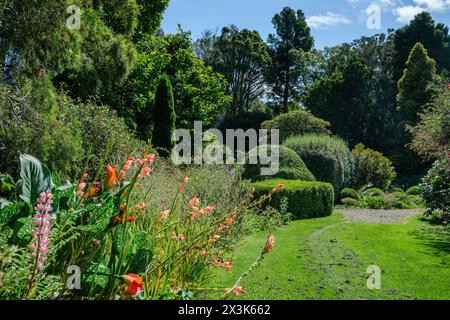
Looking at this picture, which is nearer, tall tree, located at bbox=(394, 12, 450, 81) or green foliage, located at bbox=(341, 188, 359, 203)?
green foliage, located at bbox=(341, 188, 359, 203)

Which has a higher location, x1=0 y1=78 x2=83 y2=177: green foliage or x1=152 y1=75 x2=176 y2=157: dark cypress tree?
x1=152 y1=75 x2=176 y2=157: dark cypress tree

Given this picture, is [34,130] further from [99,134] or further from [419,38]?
[419,38]

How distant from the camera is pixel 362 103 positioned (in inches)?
1192

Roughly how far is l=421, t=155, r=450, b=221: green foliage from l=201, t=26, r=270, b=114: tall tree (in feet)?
77.2

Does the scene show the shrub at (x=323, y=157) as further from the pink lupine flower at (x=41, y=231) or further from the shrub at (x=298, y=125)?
the pink lupine flower at (x=41, y=231)

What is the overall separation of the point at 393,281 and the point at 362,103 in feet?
86.8

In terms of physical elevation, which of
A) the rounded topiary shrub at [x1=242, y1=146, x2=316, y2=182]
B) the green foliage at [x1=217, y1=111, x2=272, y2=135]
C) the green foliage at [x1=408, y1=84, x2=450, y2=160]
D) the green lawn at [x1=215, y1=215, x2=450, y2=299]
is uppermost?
the green foliage at [x1=217, y1=111, x2=272, y2=135]

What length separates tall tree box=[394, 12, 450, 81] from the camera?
32.4 metres

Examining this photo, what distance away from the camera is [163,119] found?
1383 centimetres

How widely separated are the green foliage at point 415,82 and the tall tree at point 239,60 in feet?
34.3

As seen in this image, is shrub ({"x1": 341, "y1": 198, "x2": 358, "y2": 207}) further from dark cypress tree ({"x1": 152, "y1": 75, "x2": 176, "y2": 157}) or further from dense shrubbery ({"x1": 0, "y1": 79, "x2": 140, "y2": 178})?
dense shrubbery ({"x1": 0, "y1": 79, "x2": 140, "y2": 178})

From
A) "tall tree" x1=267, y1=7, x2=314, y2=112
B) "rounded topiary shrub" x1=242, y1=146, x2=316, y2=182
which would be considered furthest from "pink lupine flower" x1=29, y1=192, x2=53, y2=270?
"tall tree" x1=267, y1=7, x2=314, y2=112

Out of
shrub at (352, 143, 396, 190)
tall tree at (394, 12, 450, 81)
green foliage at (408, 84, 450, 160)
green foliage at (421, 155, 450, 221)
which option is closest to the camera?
green foliage at (408, 84, 450, 160)
